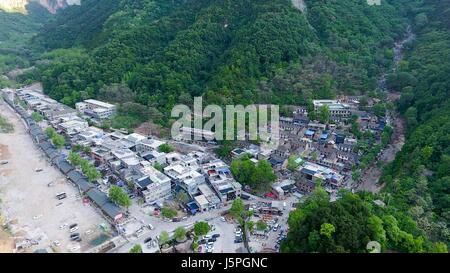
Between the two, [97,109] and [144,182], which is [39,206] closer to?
[144,182]

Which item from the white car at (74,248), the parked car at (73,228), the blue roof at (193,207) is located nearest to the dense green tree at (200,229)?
the blue roof at (193,207)

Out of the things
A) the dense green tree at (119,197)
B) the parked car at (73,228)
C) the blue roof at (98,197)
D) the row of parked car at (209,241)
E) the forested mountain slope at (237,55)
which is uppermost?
the forested mountain slope at (237,55)

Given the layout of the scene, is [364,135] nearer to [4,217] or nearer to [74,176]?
[74,176]

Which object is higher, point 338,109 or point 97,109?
point 338,109

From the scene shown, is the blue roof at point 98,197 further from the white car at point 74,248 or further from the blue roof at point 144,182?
the white car at point 74,248

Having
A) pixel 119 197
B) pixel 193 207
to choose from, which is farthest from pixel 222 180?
pixel 119 197

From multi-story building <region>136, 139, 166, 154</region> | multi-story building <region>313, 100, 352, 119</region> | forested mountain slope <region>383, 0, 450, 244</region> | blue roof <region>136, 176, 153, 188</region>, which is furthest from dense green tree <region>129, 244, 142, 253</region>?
multi-story building <region>313, 100, 352, 119</region>

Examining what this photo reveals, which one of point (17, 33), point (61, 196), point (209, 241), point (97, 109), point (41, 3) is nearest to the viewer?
point (209, 241)
